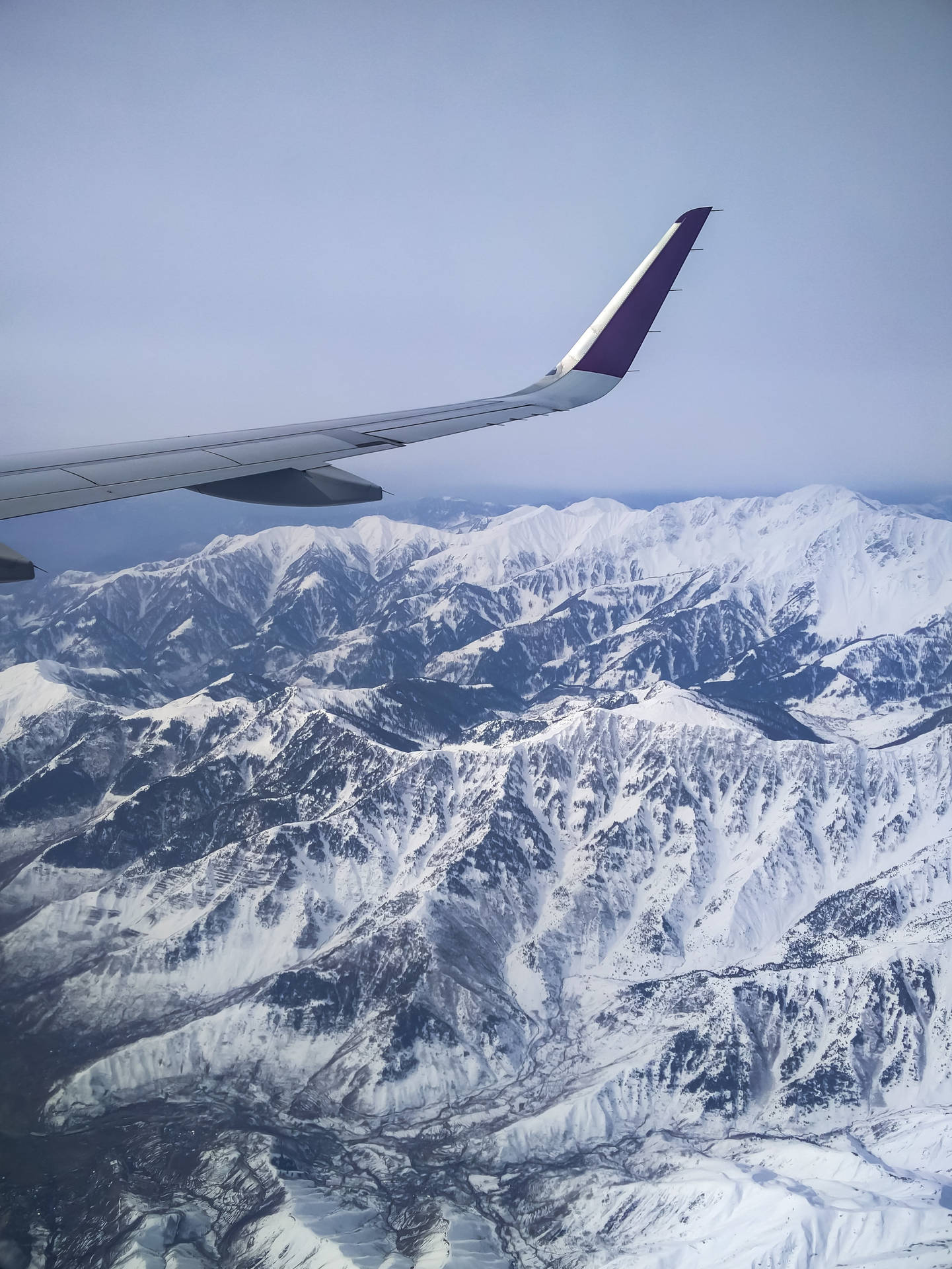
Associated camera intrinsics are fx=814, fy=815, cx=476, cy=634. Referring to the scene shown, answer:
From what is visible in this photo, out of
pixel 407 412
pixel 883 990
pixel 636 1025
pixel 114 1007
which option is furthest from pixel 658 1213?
pixel 407 412

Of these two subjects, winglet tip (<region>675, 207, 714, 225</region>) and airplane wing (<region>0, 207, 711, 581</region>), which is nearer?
airplane wing (<region>0, 207, 711, 581</region>)

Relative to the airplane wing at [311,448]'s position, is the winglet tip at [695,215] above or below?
above

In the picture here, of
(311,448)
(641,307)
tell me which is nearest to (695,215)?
(641,307)

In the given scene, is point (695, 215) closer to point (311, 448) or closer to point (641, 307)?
point (641, 307)

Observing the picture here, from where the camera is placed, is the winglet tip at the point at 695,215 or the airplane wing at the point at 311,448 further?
the winglet tip at the point at 695,215

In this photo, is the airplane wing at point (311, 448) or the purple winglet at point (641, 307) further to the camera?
the purple winglet at point (641, 307)

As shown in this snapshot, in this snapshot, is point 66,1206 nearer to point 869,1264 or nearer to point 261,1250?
point 261,1250

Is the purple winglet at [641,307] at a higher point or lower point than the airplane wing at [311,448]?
higher
